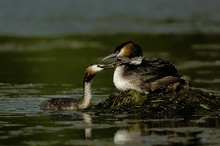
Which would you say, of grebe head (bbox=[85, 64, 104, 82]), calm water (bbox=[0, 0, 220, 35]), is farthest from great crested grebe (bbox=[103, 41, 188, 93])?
calm water (bbox=[0, 0, 220, 35])

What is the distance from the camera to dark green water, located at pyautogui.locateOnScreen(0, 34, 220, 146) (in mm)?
11328

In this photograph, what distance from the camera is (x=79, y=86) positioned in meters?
17.7

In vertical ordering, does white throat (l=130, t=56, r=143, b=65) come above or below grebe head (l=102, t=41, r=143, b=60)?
below

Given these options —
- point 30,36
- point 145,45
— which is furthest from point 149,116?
point 30,36

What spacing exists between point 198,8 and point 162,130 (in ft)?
68.1

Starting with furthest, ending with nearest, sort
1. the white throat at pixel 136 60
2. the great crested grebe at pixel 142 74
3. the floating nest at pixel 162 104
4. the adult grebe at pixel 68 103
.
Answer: the white throat at pixel 136 60
the adult grebe at pixel 68 103
the great crested grebe at pixel 142 74
the floating nest at pixel 162 104

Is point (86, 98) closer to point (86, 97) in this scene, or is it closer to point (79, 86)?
point (86, 97)

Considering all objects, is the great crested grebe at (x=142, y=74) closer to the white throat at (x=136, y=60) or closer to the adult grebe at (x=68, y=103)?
the white throat at (x=136, y=60)

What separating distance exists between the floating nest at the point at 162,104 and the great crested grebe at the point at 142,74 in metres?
0.22

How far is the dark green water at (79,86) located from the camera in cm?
1133

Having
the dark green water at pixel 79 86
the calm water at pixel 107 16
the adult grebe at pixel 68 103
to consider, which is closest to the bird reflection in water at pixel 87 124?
the dark green water at pixel 79 86

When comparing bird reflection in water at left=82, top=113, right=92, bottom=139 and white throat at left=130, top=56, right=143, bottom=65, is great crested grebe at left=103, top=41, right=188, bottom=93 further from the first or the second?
bird reflection in water at left=82, top=113, right=92, bottom=139

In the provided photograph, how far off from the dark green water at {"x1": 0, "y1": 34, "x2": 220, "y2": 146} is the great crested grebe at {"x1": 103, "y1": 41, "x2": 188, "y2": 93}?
A: 3.26 feet

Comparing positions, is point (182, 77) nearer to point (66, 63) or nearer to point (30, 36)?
point (66, 63)
